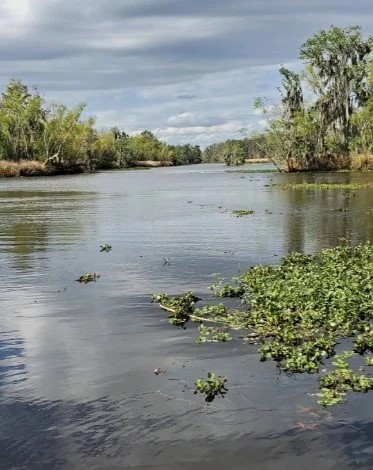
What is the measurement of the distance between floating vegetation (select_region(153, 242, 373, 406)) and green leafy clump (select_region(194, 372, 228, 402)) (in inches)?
50.6

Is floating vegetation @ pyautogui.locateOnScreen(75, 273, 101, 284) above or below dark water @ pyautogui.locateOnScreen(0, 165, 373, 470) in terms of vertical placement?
above

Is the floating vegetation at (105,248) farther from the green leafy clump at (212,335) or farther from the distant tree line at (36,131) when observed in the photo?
the distant tree line at (36,131)

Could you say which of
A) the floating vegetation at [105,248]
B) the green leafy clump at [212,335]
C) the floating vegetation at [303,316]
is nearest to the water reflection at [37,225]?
the floating vegetation at [105,248]

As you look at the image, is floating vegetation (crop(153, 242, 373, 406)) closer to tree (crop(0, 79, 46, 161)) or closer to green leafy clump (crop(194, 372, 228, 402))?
green leafy clump (crop(194, 372, 228, 402))

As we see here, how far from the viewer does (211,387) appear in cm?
895

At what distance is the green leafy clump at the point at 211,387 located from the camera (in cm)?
887

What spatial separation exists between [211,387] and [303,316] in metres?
3.56

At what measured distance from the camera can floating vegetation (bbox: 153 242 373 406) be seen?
9.70 metres

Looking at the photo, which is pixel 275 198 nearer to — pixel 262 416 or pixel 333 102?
pixel 262 416

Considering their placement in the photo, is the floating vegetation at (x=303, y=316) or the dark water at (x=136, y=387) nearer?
the dark water at (x=136, y=387)

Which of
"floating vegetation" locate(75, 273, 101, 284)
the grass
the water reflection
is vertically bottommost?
"floating vegetation" locate(75, 273, 101, 284)

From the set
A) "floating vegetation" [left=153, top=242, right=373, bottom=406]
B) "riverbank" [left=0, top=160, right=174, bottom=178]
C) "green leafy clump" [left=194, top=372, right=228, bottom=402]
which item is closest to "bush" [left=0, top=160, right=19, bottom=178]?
"riverbank" [left=0, top=160, right=174, bottom=178]

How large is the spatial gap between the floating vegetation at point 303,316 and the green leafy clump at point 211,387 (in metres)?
1.28

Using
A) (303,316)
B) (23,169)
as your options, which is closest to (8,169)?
(23,169)
